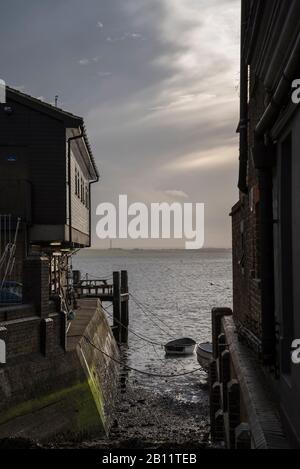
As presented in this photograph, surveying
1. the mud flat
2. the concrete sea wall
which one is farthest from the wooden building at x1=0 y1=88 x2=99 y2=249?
the mud flat

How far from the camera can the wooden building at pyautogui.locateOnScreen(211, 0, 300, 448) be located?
5219 mm

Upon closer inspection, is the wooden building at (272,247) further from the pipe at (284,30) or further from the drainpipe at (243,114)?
the drainpipe at (243,114)

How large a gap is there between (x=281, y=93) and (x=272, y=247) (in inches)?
97.2

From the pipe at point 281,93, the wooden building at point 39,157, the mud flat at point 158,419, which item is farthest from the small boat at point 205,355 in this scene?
the pipe at point 281,93

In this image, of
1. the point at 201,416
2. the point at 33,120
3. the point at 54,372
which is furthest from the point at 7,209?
the point at 201,416

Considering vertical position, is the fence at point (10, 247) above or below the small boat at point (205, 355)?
above

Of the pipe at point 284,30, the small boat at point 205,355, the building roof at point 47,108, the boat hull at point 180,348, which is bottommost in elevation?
the boat hull at point 180,348

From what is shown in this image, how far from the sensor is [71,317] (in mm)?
17500

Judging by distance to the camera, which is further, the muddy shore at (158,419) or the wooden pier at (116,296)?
the wooden pier at (116,296)

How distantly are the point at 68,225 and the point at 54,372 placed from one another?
22.1 ft

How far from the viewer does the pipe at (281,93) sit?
15.7ft

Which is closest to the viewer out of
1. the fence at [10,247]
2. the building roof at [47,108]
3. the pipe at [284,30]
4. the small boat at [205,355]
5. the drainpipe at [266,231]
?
the pipe at [284,30]

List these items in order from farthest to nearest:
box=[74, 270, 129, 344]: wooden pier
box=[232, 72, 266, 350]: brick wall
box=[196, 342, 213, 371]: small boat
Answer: box=[74, 270, 129, 344]: wooden pier < box=[196, 342, 213, 371]: small boat < box=[232, 72, 266, 350]: brick wall

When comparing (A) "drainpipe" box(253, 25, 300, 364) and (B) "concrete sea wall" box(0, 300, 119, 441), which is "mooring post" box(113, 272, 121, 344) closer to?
(B) "concrete sea wall" box(0, 300, 119, 441)
